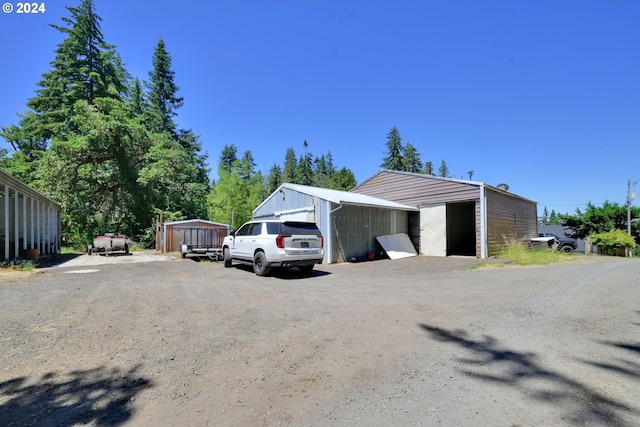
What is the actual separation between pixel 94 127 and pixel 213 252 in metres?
17.8

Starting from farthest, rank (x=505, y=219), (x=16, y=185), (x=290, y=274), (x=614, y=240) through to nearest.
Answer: (x=614, y=240) < (x=505, y=219) < (x=16, y=185) < (x=290, y=274)

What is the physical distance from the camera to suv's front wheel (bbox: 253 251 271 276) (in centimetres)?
1051

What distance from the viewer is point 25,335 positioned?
4598mm

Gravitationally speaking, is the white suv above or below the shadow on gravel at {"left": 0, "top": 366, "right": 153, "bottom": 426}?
above

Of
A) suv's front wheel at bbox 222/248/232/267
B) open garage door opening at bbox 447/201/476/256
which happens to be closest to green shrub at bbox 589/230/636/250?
open garage door opening at bbox 447/201/476/256

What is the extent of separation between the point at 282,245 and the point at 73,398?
288 inches

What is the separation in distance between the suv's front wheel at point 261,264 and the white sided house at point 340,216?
14.8 feet

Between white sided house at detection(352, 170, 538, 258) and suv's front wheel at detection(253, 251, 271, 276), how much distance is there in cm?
1151

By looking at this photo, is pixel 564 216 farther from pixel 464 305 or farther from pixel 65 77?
pixel 65 77

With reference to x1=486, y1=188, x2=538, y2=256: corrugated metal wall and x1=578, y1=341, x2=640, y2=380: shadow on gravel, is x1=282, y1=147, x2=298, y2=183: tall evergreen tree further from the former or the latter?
x1=578, y1=341, x2=640, y2=380: shadow on gravel

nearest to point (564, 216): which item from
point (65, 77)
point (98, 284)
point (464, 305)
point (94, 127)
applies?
point (464, 305)

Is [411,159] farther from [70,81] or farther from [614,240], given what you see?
[70,81]

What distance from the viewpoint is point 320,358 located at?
3840mm

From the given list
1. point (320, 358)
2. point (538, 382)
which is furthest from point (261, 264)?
point (538, 382)
